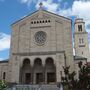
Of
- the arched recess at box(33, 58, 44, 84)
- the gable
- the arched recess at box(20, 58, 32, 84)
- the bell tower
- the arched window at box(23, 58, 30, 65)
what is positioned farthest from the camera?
the bell tower

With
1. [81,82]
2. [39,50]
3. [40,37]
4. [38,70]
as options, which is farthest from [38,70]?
[81,82]

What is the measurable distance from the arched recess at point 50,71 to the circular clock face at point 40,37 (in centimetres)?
344

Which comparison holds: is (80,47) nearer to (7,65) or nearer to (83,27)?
(83,27)

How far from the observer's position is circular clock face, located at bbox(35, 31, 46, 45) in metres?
39.0

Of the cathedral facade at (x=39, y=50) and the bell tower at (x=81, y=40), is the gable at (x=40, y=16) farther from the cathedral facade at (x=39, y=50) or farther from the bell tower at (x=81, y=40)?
the bell tower at (x=81, y=40)

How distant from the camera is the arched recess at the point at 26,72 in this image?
38.2 m

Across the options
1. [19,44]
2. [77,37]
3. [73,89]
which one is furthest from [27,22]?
[73,89]

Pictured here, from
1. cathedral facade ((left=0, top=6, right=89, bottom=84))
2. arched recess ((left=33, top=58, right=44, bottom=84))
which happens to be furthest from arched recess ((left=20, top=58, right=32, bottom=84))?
arched recess ((left=33, top=58, right=44, bottom=84))

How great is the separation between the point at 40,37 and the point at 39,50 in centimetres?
257

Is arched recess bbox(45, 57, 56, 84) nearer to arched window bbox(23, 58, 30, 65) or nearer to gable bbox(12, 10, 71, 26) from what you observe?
arched window bbox(23, 58, 30, 65)

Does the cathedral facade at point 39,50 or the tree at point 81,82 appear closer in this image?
the tree at point 81,82

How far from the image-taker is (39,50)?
3844 centimetres

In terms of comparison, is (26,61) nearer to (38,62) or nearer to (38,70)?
(38,62)

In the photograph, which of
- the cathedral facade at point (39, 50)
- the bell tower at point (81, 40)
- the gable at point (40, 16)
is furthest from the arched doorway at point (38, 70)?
the bell tower at point (81, 40)
